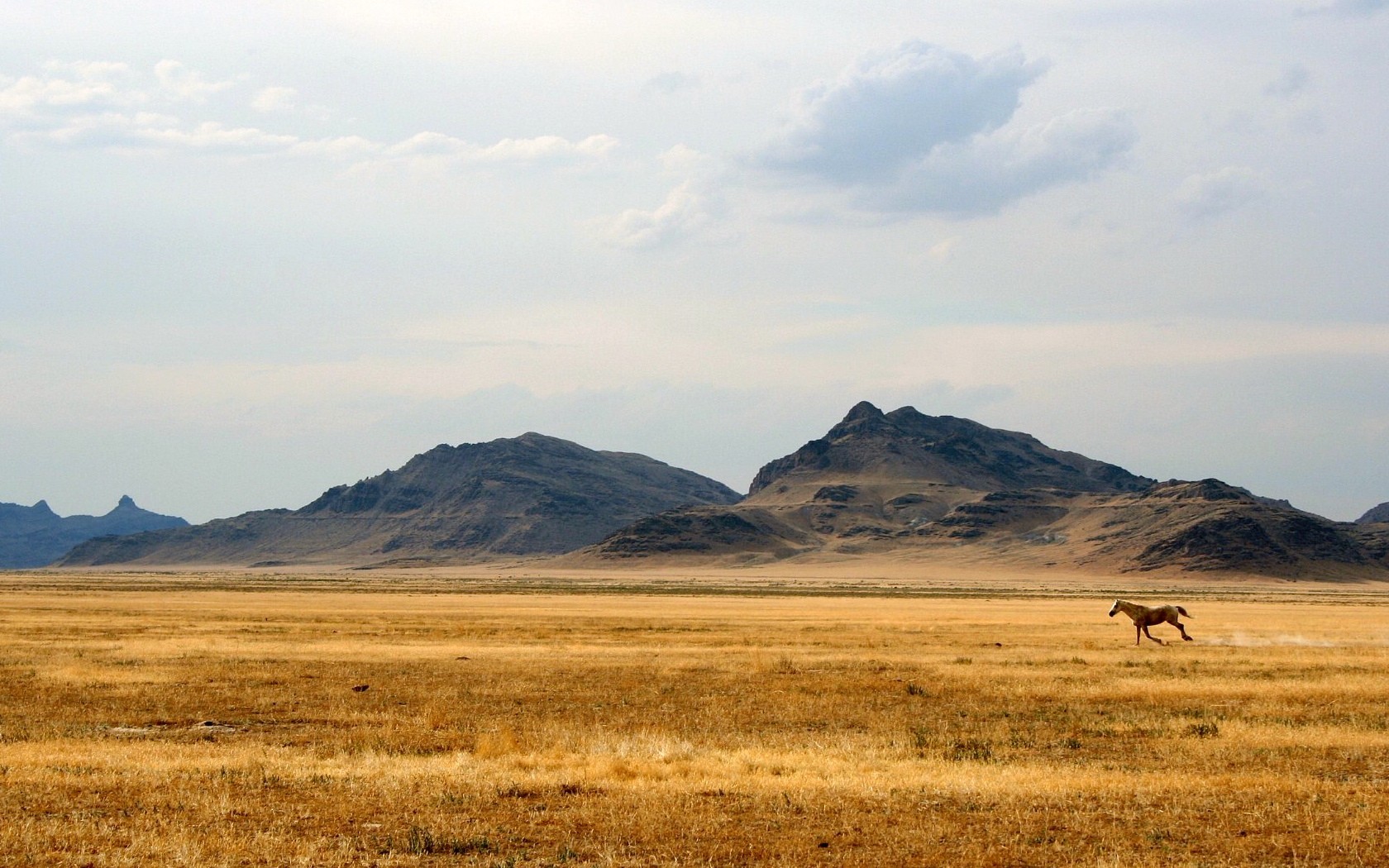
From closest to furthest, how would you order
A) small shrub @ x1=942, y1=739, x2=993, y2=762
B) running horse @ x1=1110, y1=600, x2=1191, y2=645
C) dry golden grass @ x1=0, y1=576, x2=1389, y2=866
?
dry golden grass @ x1=0, y1=576, x2=1389, y2=866
small shrub @ x1=942, y1=739, x2=993, y2=762
running horse @ x1=1110, y1=600, x2=1191, y2=645

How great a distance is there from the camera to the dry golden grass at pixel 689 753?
13805 millimetres

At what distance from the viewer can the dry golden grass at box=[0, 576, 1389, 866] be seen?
1380cm

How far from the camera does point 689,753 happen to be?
19.6 meters

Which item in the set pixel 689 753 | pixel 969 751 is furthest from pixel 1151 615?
pixel 689 753

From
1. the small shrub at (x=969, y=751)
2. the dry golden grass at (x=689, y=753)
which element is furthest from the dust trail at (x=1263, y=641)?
the small shrub at (x=969, y=751)

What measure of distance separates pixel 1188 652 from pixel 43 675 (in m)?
34.1

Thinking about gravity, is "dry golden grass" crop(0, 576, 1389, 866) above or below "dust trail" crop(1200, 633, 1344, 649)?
above

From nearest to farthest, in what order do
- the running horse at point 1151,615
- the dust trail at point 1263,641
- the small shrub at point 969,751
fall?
the small shrub at point 969,751 < the dust trail at point 1263,641 < the running horse at point 1151,615

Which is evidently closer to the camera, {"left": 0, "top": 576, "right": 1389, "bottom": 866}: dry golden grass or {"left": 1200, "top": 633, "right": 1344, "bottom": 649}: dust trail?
{"left": 0, "top": 576, "right": 1389, "bottom": 866}: dry golden grass

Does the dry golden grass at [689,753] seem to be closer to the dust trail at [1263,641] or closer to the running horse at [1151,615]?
the dust trail at [1263,641]

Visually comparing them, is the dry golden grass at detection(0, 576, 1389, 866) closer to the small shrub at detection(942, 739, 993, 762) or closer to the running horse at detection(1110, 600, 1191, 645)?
the small shrub at detection(942, 739, 993, 762)

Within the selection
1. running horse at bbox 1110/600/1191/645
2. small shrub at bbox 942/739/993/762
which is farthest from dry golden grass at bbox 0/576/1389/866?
running horse at bbox 1110/600/1191/645

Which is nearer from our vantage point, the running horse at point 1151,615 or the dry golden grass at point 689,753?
the dry golden grass at point 689,753

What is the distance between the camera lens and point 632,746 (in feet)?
67.1
